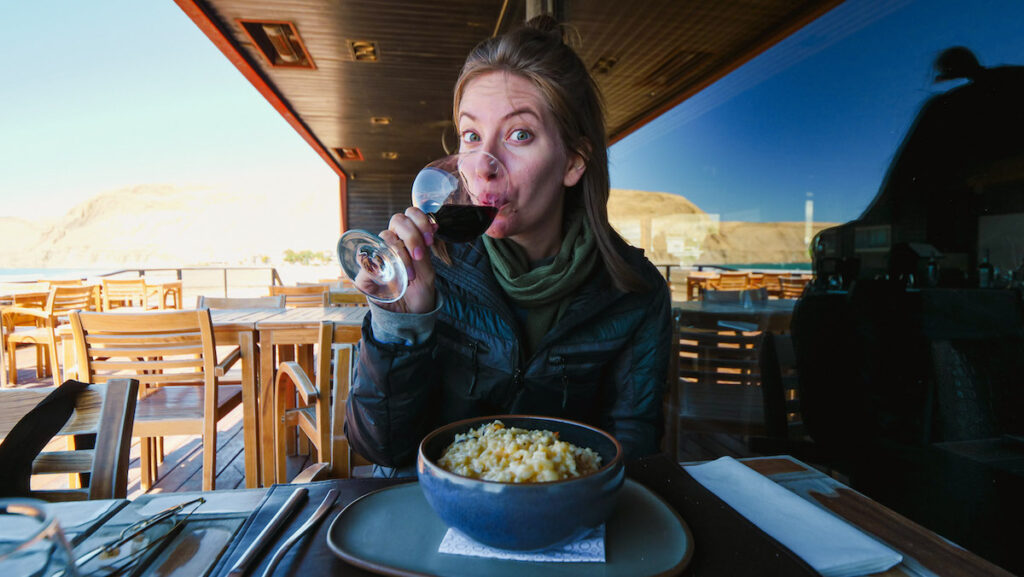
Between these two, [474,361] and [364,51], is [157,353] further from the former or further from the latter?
[364,51]

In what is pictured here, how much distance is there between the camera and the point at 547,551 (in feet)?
1.46

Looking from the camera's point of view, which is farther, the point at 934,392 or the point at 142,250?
the point at 142,250

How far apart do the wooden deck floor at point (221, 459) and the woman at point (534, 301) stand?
5.75ft

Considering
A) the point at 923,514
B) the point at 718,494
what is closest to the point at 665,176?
the point at 923,514

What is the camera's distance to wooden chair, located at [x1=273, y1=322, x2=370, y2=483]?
1.16 meters

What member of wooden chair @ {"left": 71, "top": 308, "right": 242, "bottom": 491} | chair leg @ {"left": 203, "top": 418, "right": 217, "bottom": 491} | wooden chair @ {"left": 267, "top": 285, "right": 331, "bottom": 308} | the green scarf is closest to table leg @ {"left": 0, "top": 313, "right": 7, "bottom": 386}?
wooden chair @ {"left": 267, "top": 285, "right": 331, "bottom": 308}

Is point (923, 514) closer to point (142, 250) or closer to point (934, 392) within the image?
point (934, 392)

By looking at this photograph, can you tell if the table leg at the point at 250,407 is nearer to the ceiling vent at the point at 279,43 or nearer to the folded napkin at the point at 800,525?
the folded napkin at the point at 800,525

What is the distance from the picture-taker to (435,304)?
2.69 ft

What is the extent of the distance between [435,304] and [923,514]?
6.36 ft

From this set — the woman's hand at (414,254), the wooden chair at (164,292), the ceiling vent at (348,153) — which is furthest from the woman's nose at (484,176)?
the ceiling vent at (348,153)

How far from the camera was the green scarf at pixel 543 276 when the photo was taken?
3.40 feet

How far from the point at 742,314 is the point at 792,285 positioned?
282mm

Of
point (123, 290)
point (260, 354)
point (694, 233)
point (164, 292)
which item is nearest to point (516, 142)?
point (260, 354)
